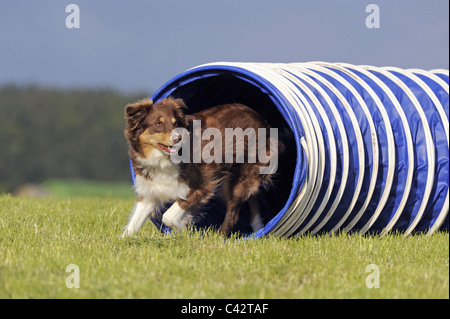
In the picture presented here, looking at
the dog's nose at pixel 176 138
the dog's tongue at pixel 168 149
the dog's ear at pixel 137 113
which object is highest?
the dog's ear at pixel 137 113

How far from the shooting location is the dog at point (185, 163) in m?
5.16

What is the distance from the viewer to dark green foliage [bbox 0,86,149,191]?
1688cm

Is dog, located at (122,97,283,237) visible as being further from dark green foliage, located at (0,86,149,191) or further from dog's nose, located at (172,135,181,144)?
dark green foliage, located at (0,86,149,191)

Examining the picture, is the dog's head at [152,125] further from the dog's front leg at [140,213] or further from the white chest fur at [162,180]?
the dog's front leg at [140,213]

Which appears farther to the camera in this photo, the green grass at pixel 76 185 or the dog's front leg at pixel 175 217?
the green grass at pixel 76 185

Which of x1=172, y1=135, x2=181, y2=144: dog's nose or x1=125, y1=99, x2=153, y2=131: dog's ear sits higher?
x1=125, y1=99, x2=153, y2=131: dog's ear

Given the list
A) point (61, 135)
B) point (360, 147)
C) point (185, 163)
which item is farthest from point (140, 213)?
point (61, 135)

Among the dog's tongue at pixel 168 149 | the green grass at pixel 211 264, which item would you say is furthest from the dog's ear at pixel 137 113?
the green grass at pixel 211 264

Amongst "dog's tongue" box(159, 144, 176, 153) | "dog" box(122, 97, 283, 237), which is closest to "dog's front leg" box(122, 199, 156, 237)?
"dog" box(122, 97, 283, 237)

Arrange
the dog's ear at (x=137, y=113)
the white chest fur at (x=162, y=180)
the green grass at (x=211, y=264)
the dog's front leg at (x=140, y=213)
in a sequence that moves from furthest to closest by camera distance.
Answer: the dog's front leg at (x=140, y=213) < the white chest fur at (x=162, y=180) < the dog's ear at (x=137, y=113) < the green grass at (x=211, y=264)

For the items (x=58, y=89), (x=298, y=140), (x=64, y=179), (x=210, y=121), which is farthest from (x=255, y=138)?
(x=58, y=89)

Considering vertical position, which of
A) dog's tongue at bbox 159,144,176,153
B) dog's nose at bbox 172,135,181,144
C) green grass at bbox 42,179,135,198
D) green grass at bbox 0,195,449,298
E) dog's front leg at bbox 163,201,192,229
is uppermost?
dog's nose at bbox 172,135,181,144

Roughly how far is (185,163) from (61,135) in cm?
1283

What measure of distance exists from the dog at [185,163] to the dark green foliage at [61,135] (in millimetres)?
11371
